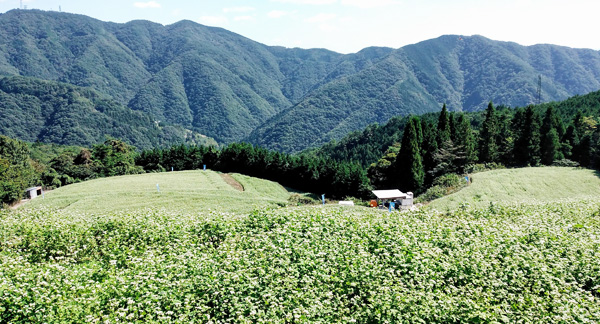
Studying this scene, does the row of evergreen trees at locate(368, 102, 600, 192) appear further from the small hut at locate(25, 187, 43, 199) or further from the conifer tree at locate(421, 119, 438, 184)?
the small hut at locate(25, 187, 43, 199)

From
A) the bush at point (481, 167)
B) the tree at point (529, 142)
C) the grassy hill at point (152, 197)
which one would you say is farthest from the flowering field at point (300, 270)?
the tree at point (529, 142)

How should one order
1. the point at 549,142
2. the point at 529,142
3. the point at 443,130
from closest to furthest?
the point at 549,142, the point at 529,142, the point at 443,130

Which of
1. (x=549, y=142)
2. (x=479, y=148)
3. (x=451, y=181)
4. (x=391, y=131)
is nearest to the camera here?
(x=451, y=181)

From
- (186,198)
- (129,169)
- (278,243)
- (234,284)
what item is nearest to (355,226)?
(278,243)

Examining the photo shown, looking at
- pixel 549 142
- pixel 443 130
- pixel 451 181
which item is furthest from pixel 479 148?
pixel 451 181

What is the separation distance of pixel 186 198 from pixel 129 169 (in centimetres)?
3340

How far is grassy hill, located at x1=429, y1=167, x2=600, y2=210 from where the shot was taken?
3272 centimetres

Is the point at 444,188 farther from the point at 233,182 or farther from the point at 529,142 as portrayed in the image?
the point at 233,182

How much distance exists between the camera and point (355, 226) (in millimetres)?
16641

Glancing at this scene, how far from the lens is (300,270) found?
40.7ft

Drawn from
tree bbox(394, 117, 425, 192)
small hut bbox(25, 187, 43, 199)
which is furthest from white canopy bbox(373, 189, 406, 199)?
small hut bbox(25, 187, 43, 199)

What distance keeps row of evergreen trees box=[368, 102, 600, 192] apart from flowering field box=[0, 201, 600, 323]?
30643mm

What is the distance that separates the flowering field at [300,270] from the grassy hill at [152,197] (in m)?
10.6

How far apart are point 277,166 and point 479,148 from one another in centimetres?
2930
